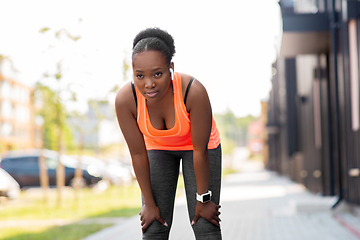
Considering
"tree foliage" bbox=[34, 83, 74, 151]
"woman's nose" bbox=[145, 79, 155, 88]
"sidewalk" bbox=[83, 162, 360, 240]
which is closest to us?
"woman's nose" bbox=[145, 79, 155, 88]

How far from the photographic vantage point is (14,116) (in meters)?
61.6

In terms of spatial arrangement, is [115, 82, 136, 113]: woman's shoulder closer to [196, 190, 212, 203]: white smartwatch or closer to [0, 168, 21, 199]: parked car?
[196, 190, 212, 203]: white smartwatch

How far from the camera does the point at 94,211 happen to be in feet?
32.0

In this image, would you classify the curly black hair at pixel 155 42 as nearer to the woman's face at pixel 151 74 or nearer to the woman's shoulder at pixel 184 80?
the woman's face at pixel 151 74

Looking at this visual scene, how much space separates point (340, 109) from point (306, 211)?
83.8 inches

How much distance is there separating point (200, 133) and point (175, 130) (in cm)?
14

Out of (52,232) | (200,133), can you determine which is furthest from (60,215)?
(200,133)

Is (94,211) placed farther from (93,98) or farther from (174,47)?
(174,47)

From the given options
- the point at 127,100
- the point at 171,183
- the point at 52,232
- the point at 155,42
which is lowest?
the point at 52,232

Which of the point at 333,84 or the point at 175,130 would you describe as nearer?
the point at 175,130

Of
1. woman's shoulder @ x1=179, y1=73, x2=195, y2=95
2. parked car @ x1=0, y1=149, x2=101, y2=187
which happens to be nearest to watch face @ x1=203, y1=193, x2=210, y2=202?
woman's shoulder @ x1=179, y1=73, x2=195, y2=95

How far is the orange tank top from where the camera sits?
2396mm

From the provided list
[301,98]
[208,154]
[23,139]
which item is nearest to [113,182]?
[301,98]

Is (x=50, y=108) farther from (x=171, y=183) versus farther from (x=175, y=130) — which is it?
(x=175, y=130)
